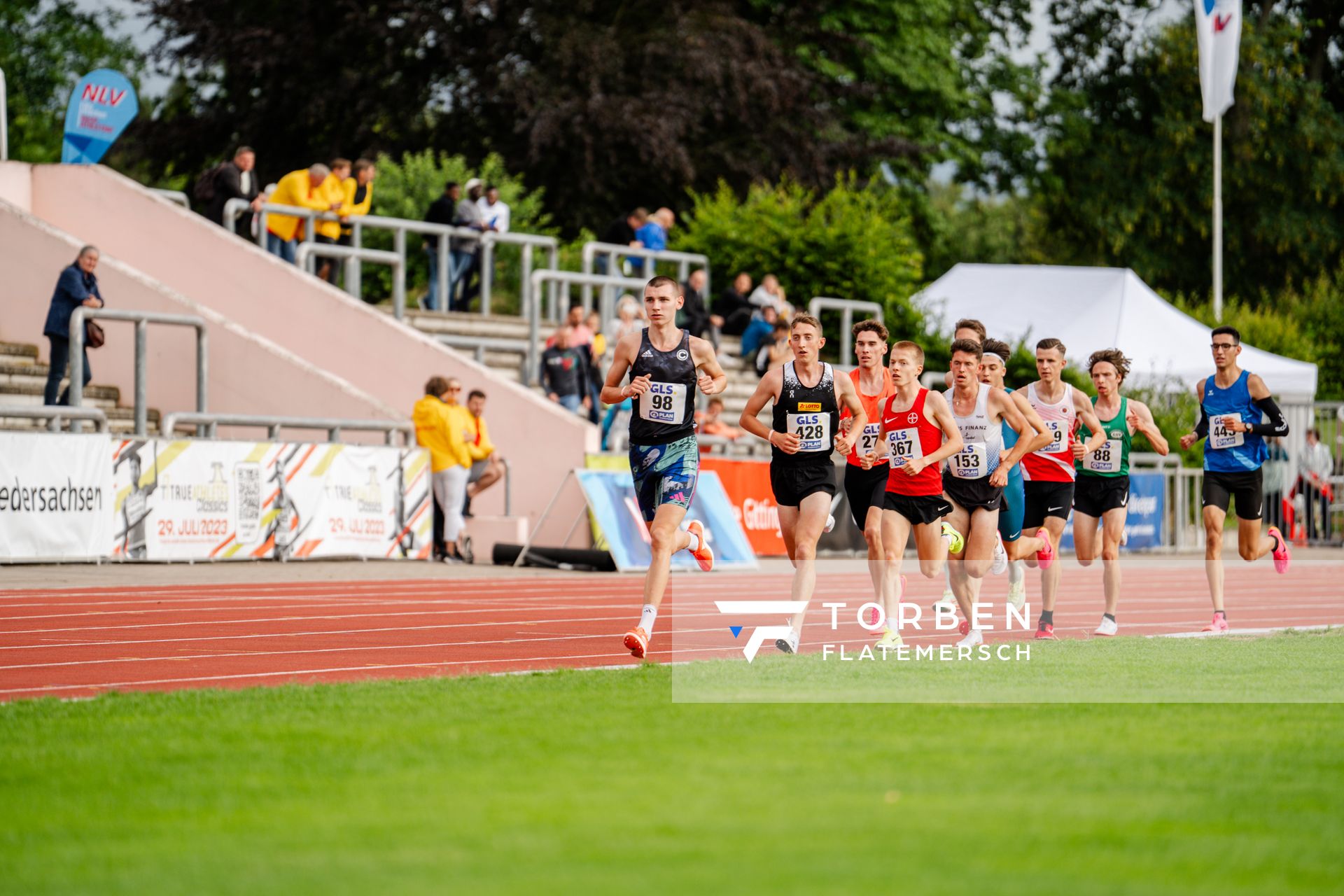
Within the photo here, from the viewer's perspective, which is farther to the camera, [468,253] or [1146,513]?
[1146,513]

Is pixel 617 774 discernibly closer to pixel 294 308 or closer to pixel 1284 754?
pixel 1284 754

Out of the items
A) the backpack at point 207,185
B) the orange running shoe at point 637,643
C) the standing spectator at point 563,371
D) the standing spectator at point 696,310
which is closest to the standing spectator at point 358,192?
the backpack at point 207,185

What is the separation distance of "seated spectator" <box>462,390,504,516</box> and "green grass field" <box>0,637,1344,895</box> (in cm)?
1276

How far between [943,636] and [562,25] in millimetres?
25804

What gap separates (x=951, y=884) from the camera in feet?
15.5

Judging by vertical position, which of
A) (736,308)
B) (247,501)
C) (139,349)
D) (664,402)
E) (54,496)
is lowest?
(247,501)

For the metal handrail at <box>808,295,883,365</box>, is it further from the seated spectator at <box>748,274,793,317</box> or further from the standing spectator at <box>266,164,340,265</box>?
the standing spectator at <box>266,164,340,265</box>

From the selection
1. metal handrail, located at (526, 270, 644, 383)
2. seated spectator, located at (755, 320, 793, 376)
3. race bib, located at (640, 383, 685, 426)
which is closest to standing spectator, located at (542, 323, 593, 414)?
metal handrail, located at (526, 270, 644, 383)

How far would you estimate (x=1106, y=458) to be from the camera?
45.7ft

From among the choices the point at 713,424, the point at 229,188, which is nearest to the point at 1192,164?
the point at 713,424

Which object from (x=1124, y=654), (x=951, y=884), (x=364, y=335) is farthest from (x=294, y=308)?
(x=951, y=884)

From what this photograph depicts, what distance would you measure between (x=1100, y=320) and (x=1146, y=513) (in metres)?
5.25

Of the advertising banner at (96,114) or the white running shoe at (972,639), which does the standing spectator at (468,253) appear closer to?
the advertising banner at (96,114)

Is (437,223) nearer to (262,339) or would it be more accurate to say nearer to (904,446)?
(262,339)
